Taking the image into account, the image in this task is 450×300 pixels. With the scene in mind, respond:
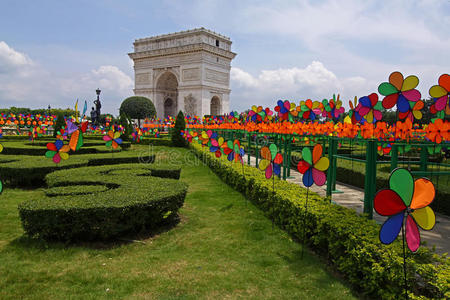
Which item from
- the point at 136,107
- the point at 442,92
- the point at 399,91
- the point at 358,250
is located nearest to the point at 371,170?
the point at 399,91

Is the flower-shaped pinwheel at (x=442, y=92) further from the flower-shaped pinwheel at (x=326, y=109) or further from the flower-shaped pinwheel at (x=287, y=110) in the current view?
the flower-shaped pinwheel at (x=287, y=110)

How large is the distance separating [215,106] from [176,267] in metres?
45.1

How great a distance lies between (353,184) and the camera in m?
8.81

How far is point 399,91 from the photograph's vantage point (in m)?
5.28

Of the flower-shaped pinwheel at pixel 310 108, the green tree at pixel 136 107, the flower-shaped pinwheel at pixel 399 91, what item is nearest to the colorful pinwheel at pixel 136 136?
the green tree at pixel 136 107

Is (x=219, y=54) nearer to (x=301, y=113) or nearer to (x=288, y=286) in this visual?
(x=301, y=113)

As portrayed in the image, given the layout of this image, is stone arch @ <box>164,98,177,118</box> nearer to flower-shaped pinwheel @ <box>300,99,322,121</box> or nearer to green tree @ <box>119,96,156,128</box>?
green tree @ <box>119,96,156,128</box>

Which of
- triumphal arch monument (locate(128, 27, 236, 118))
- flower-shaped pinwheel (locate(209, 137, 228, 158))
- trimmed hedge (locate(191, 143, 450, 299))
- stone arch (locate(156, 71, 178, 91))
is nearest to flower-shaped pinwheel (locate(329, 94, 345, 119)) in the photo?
flower-shaped pinwheel (locate(209, 137, 228, 158))

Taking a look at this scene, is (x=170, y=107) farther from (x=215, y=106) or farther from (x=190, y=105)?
(x=190, y=105)

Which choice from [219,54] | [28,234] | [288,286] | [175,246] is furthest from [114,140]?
[219,54]

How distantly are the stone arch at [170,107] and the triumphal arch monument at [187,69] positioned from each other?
1.93 feet

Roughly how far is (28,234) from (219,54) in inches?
1744

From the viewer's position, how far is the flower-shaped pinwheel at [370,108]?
636 cm

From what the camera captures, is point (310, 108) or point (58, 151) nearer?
point (58, 151)
